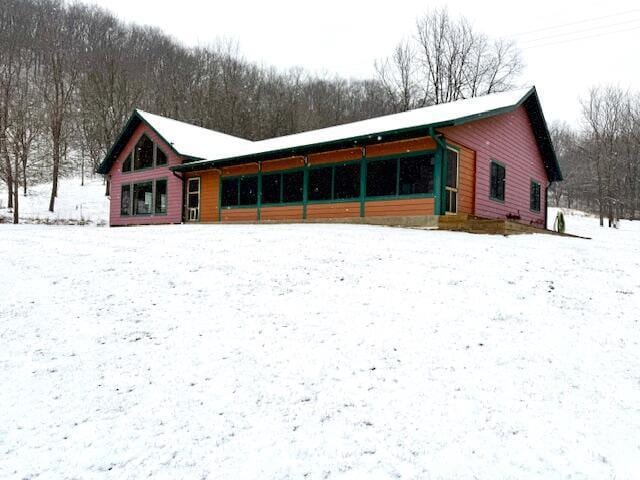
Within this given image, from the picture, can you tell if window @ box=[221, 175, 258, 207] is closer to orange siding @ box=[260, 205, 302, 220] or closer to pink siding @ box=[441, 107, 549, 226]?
orange siding @ box=[260, 205, 302, 220]

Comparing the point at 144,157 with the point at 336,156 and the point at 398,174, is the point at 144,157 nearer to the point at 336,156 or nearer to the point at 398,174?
the point at 336,156

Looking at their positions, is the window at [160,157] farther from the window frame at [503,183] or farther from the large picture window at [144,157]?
the window frame at [503,183]

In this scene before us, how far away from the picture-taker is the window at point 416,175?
44.7 feet

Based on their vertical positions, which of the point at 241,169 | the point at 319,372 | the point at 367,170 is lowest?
the point at 319,372

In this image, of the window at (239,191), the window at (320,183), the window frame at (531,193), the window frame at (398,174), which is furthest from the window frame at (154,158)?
the window frame at (531,193)

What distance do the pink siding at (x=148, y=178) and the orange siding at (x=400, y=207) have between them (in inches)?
418

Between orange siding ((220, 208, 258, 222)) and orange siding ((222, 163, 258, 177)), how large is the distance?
1.57m

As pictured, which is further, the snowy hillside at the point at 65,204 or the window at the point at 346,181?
the snowy hillside at the point at 65,204

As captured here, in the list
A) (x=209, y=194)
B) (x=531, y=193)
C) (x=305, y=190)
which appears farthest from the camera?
(x=209, y=194)

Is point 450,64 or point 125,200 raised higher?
point 450,64

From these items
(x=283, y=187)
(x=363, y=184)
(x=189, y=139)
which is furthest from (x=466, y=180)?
(x=189, y=139)

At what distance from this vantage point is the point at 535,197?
19.8 meters

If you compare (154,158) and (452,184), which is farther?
(154,158)

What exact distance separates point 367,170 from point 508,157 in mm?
6097
